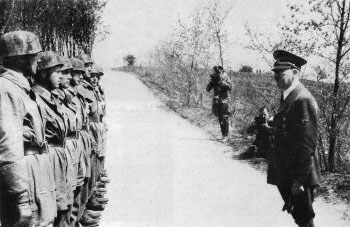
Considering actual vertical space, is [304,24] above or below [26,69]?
above

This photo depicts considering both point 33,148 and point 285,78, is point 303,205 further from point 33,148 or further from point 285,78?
point 33,148

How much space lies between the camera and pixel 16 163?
277cm

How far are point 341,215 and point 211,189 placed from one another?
6.57 ft

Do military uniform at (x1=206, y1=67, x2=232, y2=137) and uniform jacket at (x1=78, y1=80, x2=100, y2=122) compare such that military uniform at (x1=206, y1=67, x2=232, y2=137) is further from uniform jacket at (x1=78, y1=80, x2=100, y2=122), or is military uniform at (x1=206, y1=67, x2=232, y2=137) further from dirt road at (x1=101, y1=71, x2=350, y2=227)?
uniform jacket at (x1=78, y1=80, x2=100, y2=122)

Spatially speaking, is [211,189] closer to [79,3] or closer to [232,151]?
[232,151]

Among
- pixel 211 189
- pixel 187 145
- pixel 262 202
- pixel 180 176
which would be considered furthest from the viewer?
pixel 187 145

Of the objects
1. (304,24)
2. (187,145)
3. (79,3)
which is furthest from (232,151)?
(79,3)

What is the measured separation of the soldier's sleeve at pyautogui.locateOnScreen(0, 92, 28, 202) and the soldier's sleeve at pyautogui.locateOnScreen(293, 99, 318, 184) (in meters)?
2.32

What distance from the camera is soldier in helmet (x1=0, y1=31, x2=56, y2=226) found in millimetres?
2771

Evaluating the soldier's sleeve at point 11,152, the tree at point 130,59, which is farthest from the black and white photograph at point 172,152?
the tree at point 130,59

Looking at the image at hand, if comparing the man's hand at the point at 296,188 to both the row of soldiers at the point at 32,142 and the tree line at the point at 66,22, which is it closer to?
the row of soldiers at the point at 32,142

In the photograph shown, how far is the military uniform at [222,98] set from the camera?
10991mm

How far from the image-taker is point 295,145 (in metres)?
3.89

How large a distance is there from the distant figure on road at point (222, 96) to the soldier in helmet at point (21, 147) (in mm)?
7980
